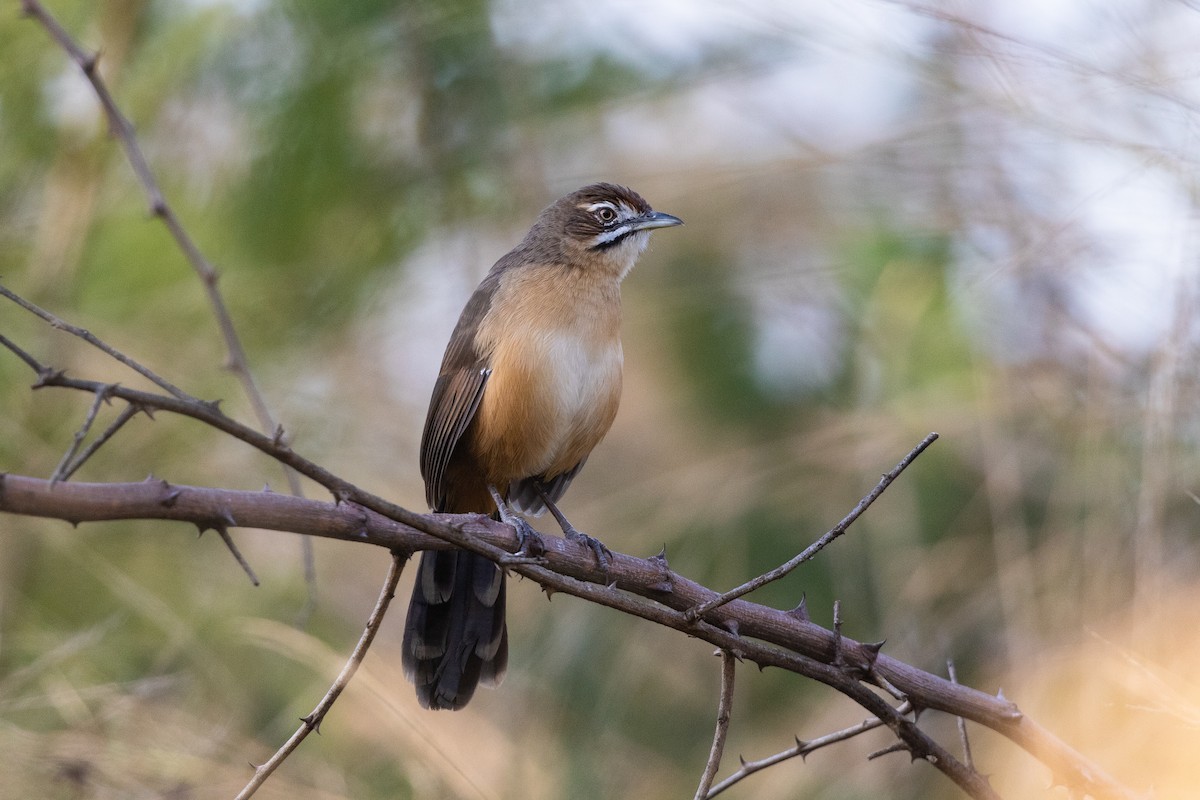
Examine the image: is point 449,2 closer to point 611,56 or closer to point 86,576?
point 611,56

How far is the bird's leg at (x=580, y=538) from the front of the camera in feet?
11.1

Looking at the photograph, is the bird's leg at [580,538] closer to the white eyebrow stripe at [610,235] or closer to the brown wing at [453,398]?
the brown wing at [453,398]

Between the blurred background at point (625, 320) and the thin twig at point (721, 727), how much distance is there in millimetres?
2501

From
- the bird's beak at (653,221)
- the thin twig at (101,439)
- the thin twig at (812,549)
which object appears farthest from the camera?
the bird's beak at (653,221)

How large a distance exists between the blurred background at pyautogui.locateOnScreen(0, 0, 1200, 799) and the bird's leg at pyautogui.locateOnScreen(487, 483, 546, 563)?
100 centimetres

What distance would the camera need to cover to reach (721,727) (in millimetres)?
2707

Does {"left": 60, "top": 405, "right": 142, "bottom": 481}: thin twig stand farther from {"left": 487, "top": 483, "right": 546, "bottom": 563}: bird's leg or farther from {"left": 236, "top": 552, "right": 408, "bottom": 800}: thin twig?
{"left": 487, "top": 483, "right": 546, "bottom": 563}: bird's leg

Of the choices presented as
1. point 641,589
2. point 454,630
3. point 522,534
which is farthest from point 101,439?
point 454,630

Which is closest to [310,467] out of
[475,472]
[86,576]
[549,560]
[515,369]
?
[549,560]

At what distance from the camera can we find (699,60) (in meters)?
6.70

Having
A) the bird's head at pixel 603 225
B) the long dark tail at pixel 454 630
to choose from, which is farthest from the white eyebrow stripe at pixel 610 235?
the long dark tail at pixel 454 630

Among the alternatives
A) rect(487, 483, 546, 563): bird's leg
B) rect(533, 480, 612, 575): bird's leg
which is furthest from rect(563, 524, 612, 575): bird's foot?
rect(487, 483, 546, 563): bird's leg

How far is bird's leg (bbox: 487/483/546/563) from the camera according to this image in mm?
3214

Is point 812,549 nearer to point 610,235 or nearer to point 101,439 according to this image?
point 101,439
